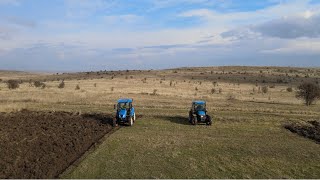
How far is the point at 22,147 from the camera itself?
21.1 metres

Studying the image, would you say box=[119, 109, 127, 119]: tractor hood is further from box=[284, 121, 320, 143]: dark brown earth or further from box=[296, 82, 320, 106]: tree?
box=[296, 82, 320, 106]: tree

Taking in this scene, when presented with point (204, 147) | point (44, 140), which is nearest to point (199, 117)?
point (204, 147)

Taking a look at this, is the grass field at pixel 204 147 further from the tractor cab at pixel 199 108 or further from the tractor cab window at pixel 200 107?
the tractor cab window at pixel 200 107

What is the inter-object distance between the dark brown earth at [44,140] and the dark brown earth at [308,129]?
1400cm

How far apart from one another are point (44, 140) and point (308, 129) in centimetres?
1942

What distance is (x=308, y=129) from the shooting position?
29.7 m

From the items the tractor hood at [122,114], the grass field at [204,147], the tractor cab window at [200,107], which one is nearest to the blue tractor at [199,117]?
the tractor cab window at [200,107]

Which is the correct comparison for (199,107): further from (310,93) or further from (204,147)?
(310,93)

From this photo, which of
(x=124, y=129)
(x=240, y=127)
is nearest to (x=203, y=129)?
(x=240, y=127)

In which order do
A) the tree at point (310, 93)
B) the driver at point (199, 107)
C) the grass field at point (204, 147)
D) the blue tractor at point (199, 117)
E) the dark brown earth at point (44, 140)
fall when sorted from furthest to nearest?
the tree at point (310, 93) → the driver at point (199, 107) → the blue tractor at point (199, 117) → the grass field at point (204, 147) → the dark brown earth at point (44, 140)

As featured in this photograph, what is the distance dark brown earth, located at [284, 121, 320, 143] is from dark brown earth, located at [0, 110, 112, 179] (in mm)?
13997

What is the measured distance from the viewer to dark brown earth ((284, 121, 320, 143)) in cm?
2707

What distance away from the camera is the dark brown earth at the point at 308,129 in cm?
2707

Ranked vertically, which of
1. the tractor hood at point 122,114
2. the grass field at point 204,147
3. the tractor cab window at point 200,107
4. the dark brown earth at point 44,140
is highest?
the tractor cab window at point 200,107
